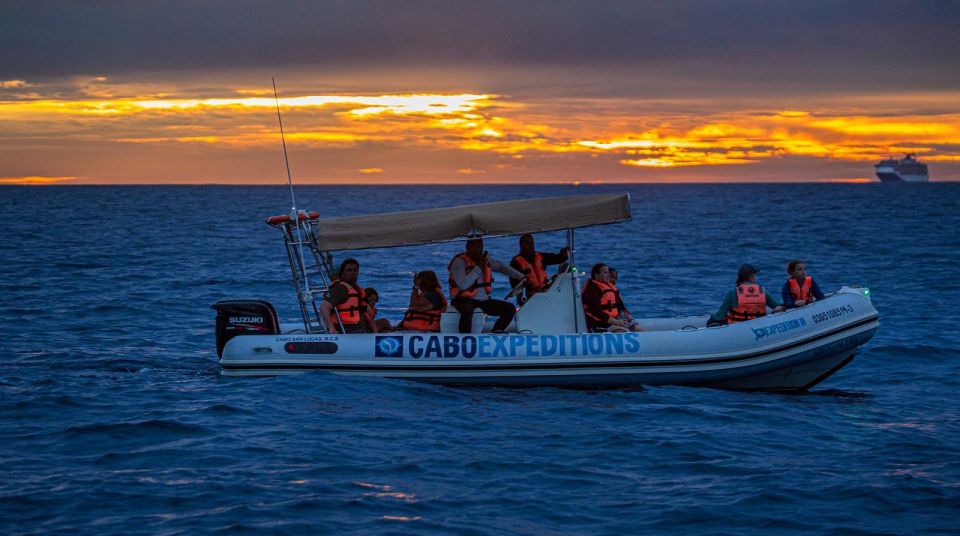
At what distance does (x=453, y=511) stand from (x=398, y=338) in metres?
3.82

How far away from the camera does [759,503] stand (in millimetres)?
7809

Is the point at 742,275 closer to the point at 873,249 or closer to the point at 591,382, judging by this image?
the point at 591,382

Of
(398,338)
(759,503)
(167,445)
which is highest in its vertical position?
(398,338)

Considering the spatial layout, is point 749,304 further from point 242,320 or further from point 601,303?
point 242,320

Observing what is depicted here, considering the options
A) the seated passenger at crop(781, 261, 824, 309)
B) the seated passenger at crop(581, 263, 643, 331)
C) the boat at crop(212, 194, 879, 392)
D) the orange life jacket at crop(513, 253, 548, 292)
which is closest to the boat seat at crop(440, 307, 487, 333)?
the boat at crop(212, 194, 879, 392)

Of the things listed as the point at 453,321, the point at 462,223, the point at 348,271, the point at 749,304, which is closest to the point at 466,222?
the point at 462,223

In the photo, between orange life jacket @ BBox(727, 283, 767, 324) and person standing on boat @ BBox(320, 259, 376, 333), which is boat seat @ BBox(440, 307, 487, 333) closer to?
person standing on boat @ BBox(320, 259, 376, 333)

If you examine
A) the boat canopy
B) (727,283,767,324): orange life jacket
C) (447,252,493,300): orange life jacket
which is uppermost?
the boat canopy

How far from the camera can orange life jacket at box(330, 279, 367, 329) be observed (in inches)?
452

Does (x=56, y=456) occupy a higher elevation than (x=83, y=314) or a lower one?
lower

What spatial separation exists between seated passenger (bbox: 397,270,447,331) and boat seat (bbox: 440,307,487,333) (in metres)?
0.06

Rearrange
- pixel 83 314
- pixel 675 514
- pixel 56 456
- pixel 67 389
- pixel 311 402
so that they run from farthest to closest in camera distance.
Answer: pixel 83 314 → pixel 67 389 → pixel 311 402 → pixel 56 456 → pixel 675 514

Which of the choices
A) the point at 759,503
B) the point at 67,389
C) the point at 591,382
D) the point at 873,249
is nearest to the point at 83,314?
the point at 67,389

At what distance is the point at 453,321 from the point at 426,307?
1.10 ft
